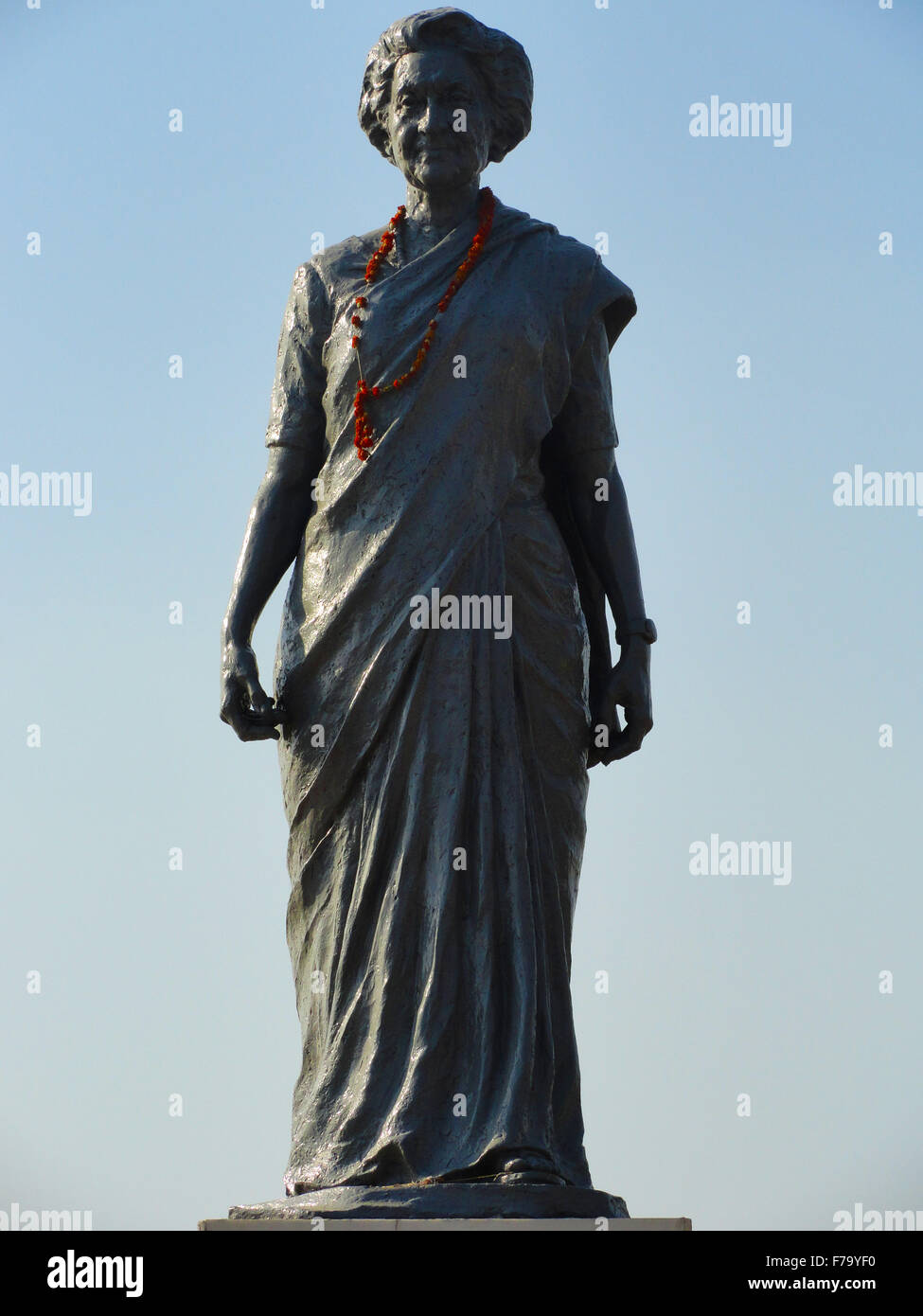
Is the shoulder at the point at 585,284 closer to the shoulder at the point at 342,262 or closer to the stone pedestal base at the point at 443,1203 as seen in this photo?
the shoulder at the point at 342,262

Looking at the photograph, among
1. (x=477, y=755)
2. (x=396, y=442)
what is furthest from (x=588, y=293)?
(x=477, y=755)

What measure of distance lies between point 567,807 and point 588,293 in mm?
2443

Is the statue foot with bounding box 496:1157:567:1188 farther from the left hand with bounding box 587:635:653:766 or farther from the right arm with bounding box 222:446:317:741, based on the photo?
the right arm with bounding box 222:446:317:741

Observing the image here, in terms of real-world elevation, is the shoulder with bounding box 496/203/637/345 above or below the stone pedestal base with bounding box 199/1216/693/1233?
above

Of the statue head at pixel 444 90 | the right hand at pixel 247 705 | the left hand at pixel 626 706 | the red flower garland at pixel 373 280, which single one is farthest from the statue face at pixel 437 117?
the right hand at pixel 247 705

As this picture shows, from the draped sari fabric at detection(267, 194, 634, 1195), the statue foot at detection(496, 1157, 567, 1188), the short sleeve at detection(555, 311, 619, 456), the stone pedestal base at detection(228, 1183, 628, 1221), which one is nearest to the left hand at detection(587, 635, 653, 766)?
the draped sari fabric at detection(267, 194, 634, 1195)

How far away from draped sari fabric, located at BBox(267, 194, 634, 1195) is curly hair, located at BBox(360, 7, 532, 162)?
544 millimetres

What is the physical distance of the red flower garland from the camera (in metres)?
11.8

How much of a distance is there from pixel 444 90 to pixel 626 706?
298 cm

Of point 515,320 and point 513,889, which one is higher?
point 515,320

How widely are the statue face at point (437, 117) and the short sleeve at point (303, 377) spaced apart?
0.73 metres

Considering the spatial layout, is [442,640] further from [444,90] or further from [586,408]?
[444,90]

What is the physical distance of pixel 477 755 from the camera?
11453 millimetres
